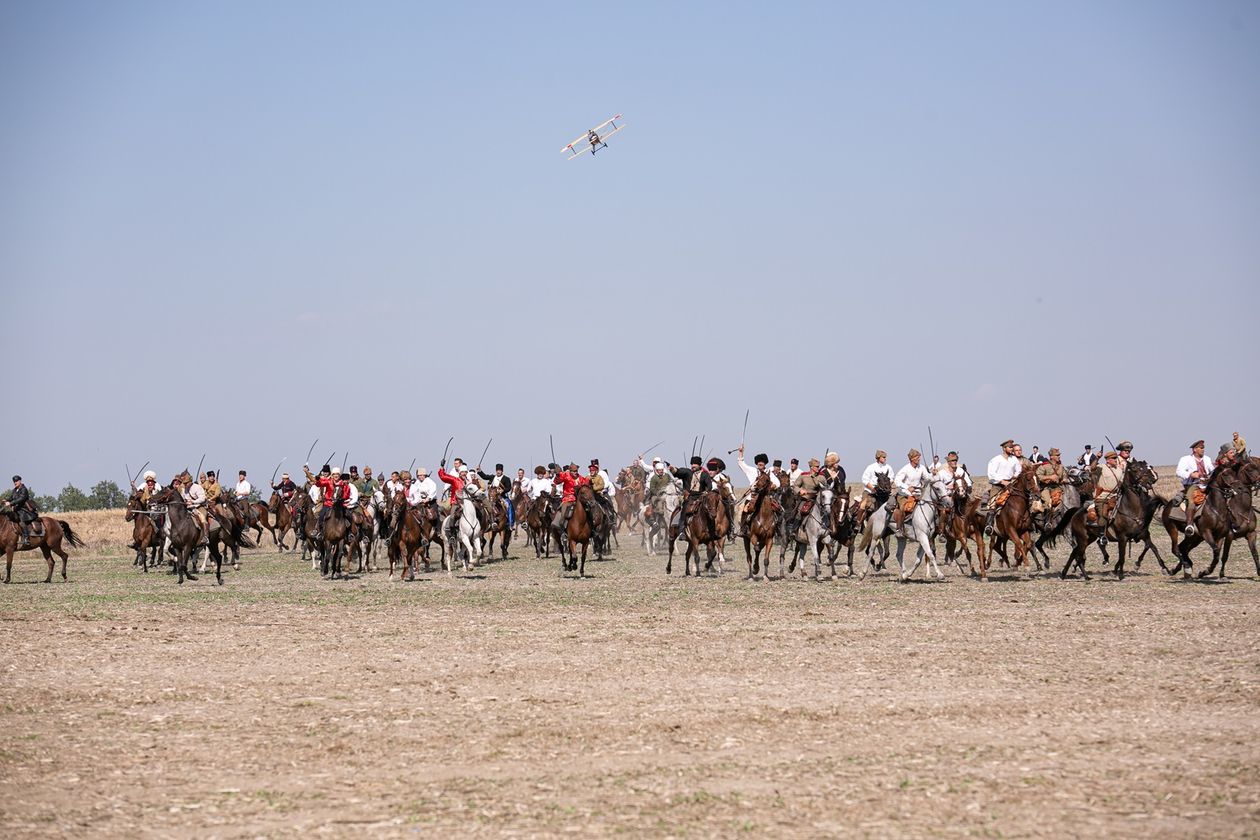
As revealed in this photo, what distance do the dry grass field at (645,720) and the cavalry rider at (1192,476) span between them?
3148 mm

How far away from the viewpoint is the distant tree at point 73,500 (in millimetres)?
86994

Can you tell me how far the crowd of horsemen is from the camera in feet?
85.9

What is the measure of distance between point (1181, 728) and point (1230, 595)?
1183 cm

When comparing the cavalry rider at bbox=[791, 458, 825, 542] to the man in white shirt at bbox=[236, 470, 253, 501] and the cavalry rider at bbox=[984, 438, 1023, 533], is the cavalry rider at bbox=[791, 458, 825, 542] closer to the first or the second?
the cavalry rider at bbox=[984, 438, 1023, 533]

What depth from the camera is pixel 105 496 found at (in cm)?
8962

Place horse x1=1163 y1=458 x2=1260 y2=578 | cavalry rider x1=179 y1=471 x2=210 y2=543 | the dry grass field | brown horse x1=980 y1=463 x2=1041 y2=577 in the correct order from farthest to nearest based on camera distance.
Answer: cavalry rider x1=179 y1=471 x2=210 y2=543 < brown horse x1=980 y1=463 x2=1041 y2=577 < horse x1=1163 y1=458 x2=1260 y2=578 < the dry grass field

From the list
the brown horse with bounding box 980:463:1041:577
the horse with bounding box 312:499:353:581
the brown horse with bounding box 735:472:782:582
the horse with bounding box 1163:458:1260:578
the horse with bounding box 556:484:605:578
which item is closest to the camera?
the horse with bounding box 1163:458:1260:578

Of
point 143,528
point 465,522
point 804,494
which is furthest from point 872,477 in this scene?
point 143,528

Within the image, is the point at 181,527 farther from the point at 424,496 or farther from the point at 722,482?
the point at 722,482

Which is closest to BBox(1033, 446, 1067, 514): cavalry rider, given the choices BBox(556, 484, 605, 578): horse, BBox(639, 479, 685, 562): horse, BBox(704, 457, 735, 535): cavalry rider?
BBox(704, 457, 735, 535): cavalry rider

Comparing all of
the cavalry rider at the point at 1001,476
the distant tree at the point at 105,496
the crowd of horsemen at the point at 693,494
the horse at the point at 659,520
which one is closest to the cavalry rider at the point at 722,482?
the crowd of horsemen at the point at 693,494

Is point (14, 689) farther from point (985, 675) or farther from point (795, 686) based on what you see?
point (985, 675)

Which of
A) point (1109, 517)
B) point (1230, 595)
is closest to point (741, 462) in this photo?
point (1109, 517)

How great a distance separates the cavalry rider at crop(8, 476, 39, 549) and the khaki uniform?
21.5 m
